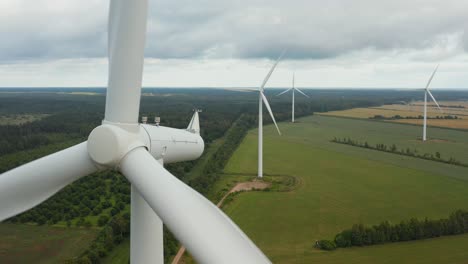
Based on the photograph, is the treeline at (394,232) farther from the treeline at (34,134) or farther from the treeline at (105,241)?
the treeline at (34,134)

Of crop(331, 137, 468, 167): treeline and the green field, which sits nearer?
the green field

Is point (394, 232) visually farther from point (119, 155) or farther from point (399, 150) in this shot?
point (399, 150)

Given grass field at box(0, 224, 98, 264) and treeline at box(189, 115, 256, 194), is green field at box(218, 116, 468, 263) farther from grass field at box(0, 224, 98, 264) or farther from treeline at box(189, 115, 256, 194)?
grass field at box(0, 224, 98, 264)

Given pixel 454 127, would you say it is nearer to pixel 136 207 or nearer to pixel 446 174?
pixel 446 174

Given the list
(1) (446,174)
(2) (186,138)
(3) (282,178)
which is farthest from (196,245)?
(1) (446,174)

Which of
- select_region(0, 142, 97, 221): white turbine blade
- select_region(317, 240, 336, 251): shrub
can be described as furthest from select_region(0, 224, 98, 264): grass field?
select_region(0, 142, 97, 221): white turbine blade

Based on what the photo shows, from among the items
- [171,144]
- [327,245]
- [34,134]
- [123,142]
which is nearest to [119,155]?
[123,142]
